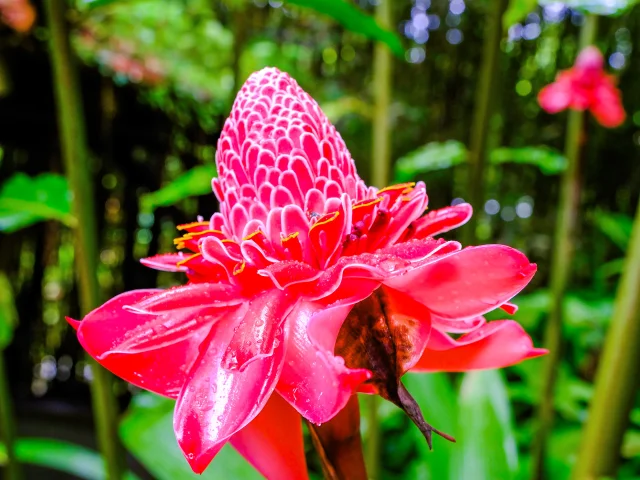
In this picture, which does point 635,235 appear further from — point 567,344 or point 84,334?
point 567,344

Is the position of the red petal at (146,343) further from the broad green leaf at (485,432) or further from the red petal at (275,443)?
the broad green leaf at (485,432)

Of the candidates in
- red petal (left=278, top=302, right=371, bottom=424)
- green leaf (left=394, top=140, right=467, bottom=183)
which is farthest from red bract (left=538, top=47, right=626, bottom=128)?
red petal (left=278, top=302, right=371, bottom=424)

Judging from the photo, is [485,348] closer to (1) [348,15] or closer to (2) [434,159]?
(1) [348,15]

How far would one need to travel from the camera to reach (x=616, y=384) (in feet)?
1.21

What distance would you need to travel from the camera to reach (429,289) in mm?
200

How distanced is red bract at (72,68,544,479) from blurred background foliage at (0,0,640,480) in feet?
0.38

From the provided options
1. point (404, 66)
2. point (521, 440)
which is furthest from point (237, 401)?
point (404, 66)

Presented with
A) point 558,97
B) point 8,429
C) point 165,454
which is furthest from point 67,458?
point 558,97

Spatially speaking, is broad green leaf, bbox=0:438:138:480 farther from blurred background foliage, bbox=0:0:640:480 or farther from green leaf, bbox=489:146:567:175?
green leaf, bbox=489:146:567:175

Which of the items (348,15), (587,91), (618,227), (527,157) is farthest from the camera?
(618,227)

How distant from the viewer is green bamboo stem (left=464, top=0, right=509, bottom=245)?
2.02 feet

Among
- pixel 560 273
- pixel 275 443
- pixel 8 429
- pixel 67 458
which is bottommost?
pixel 67 458

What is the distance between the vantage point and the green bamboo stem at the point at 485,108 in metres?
0.62

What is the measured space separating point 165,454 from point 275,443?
417mm
